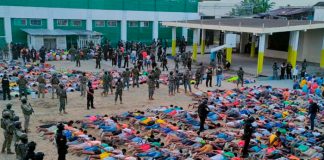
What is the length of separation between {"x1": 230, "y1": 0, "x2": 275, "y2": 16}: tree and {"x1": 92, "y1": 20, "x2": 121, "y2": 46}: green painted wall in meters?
19.4

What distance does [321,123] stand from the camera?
637 inches

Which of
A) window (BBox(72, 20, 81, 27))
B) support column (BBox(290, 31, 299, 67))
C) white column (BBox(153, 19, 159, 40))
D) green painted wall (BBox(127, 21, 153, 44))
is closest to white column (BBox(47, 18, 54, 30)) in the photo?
window (BBox(72, 20, 81, 27))

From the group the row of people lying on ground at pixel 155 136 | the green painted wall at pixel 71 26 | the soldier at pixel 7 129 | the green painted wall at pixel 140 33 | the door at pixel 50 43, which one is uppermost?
the green painted wall at pixel 71 26

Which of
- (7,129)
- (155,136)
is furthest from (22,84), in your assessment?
(155,136)

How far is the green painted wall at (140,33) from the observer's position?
43744 mm

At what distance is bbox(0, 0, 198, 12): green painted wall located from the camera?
119ft

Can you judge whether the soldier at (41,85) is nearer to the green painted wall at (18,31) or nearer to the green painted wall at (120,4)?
the green painted wall at (18,31)

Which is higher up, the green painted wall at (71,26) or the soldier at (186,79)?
the green painted wall at (71,26)

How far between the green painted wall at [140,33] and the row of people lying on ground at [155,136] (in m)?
28.7

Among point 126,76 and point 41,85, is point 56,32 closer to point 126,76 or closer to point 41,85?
point 126,76

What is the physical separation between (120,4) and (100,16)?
2.89 m

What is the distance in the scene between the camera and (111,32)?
42250mm

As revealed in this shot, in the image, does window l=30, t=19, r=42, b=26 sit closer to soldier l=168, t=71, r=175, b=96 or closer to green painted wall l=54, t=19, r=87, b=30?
green painted wall l=54, t=19, r=87, b=30

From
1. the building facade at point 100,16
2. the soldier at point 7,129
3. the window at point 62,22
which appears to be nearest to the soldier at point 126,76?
the soldier at point 7,129
